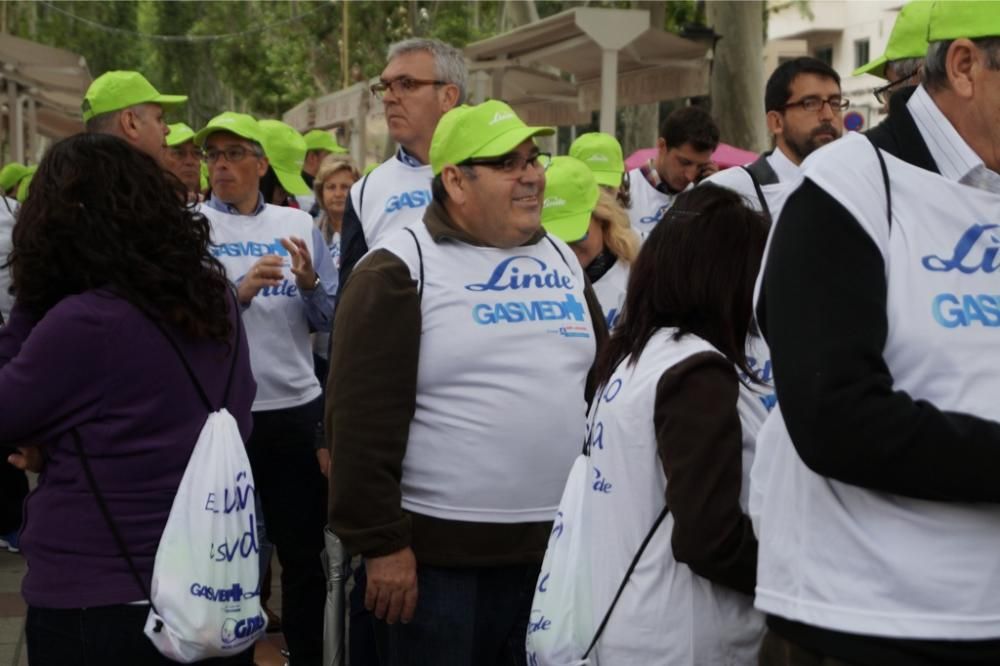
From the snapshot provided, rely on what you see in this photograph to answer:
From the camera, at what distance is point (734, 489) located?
2.92 m

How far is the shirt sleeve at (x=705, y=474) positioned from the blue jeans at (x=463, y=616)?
998mm

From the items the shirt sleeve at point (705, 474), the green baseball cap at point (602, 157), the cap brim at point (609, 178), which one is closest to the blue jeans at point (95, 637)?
the shirt sleeve at point (705, 474)

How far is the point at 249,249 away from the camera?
5828 mm

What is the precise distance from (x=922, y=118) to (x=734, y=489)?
84cm

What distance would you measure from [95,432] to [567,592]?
42.9 inches

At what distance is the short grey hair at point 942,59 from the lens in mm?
2332

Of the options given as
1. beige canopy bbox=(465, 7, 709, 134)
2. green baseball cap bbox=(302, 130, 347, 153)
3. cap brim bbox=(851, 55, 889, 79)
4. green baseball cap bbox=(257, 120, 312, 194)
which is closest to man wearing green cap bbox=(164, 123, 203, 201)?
green baseball cap bbox=(257, 120, 312, 194)

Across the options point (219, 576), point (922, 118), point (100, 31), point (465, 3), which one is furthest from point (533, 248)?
point (100, 31)

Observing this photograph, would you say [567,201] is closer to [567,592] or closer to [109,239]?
[109,239]

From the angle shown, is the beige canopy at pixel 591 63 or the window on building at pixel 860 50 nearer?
the beige canopy at pixel 591 63

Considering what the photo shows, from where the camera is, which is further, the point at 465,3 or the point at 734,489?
the point at 465,3

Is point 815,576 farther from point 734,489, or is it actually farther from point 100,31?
point 100,31

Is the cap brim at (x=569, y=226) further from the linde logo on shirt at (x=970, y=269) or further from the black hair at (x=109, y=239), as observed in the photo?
the linde logo on shirt at (x=970, y=269)

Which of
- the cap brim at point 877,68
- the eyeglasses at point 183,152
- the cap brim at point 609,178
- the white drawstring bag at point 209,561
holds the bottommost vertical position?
the white drawstring bag at point 209,561
